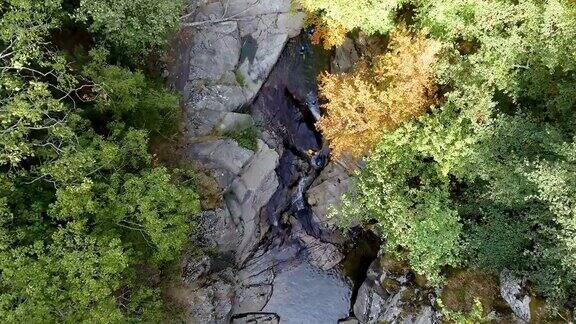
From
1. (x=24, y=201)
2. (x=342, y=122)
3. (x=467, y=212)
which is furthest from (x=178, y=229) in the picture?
(x=467, y=212)

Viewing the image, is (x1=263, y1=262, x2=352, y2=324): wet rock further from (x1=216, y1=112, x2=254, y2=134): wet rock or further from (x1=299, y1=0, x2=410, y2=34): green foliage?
(x1=299, y1=0, x2=410, y2=34): green foliage

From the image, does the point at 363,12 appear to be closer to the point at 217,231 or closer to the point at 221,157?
the point at 221,157

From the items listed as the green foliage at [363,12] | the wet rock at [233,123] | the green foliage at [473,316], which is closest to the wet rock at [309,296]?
the green foliage at [473,316]

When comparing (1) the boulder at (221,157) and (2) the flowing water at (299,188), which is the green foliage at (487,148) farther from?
(1) the boulder at (221,157)

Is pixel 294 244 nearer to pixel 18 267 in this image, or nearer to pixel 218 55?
pixel 218 55

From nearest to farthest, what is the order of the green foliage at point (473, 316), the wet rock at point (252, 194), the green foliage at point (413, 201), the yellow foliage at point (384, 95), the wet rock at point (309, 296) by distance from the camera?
the green foliage at point (473, 316)
the green foliage at point (413, 201)
the yellow foliage at point (384, 95)
the wet rock at point (252, 194)
the wet rock at point (309, 296)

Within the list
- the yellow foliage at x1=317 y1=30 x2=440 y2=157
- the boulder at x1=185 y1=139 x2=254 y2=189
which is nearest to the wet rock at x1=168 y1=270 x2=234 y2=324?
the boulder at x1=185 y1=139 x2=254 y2=189

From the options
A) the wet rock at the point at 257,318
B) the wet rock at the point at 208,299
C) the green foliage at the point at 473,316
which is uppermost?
the green foliage at the point at 473,316

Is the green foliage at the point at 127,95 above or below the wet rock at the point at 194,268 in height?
above
